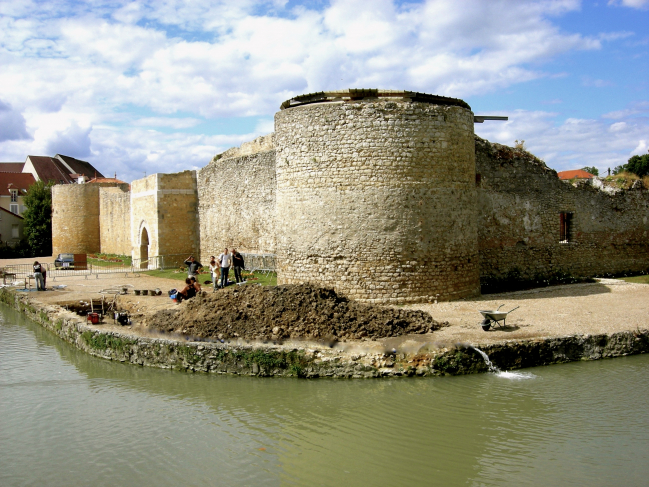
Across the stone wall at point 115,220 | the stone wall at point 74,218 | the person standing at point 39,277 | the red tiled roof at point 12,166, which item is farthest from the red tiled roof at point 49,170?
the person standing at point 39,277

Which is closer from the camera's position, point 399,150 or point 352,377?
point 352,377

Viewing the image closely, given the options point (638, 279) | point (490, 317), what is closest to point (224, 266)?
point (490, 317)

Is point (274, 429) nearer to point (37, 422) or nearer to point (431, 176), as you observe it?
point (37, 422)

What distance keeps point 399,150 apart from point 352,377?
5.53 m

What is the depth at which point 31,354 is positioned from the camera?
39.0 feet

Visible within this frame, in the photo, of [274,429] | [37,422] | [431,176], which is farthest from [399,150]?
[37,422]

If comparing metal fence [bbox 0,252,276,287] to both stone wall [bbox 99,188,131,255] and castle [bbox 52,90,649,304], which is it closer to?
stone wall [bbox 99,188,131,255]

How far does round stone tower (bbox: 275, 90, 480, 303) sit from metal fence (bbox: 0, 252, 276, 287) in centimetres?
597

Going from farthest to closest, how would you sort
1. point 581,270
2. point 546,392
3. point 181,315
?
point 581,270 → point 181,315 → point 546,392

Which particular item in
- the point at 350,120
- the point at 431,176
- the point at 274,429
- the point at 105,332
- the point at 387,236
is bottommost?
the point at 274,429

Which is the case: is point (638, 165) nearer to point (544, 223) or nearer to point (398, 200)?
point (544, 223)

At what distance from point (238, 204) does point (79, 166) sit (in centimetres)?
4660

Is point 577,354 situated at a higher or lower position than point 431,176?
lower

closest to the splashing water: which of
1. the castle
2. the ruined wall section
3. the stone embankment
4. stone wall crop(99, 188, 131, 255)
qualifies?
the stone embankment
